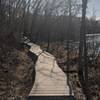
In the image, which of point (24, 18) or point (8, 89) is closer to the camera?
point (8, 89)

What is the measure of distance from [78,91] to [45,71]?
1.78 meters

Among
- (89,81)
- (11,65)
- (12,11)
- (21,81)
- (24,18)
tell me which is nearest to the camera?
(21,81)

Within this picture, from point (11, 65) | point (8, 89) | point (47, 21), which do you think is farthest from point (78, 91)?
point (47, 21)

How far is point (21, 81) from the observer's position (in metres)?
9.22

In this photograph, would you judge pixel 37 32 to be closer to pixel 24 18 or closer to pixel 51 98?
pixel 24 18

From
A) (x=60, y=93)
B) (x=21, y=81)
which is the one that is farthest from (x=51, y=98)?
(x=21, y=81)

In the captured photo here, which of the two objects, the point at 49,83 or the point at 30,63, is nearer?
the point at 49,83

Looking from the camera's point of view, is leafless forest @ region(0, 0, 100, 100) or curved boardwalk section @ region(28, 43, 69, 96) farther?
leafless forest @ region(0, 0, 100, 100)

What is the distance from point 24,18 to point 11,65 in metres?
16.6

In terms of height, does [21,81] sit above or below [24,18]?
below

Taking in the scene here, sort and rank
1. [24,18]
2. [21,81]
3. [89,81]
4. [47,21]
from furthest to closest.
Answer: [47,21] < [24,18] < [89,81] < [21,81]

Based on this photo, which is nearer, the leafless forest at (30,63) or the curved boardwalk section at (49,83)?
the curved boardwalk section at (49,83)

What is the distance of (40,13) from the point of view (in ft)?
102

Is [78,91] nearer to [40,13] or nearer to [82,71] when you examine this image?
[82,71]
